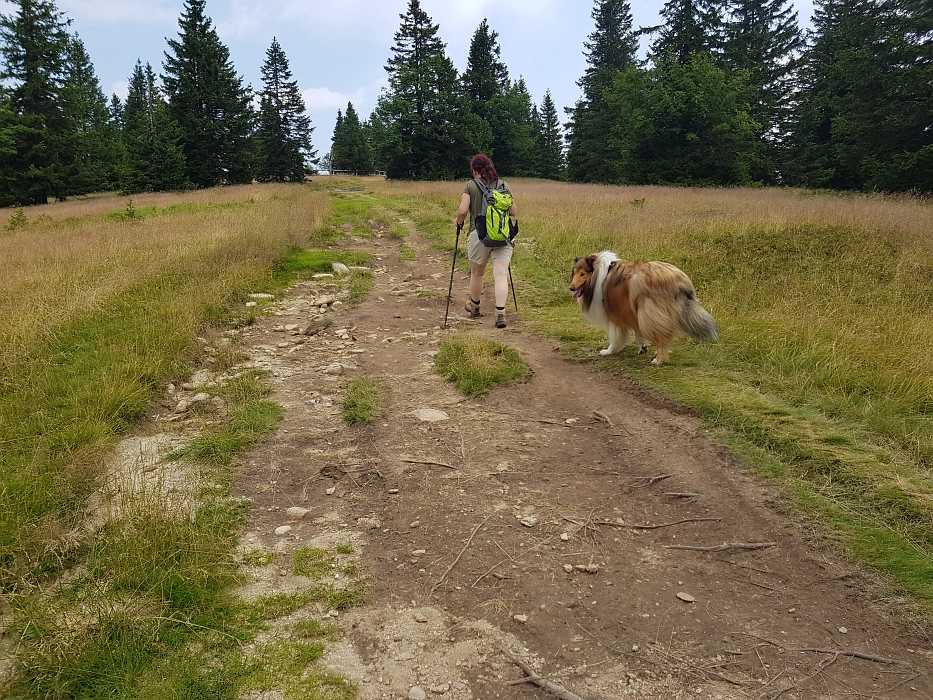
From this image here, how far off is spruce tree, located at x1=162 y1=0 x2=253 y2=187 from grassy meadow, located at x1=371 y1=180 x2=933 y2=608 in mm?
33742

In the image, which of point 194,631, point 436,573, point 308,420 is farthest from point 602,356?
point 194,631

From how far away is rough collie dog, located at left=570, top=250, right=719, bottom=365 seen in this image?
5.61 m

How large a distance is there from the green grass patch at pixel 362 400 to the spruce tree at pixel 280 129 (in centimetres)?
4239

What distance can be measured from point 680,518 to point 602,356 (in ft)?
10.3

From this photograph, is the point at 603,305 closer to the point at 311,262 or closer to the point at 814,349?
the point at 814,349

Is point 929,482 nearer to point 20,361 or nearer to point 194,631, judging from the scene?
point 194,631

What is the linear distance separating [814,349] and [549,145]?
208 ft

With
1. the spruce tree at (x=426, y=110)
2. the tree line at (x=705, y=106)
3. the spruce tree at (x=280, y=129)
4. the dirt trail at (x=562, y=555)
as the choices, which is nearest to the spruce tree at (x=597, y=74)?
the tree line at (x=705, y=106)

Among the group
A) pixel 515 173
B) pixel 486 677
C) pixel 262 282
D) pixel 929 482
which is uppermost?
pixel 515 173

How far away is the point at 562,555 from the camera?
10.1 feet

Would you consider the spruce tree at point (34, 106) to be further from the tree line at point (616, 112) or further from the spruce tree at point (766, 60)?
the spruce tree at point (766, 60)

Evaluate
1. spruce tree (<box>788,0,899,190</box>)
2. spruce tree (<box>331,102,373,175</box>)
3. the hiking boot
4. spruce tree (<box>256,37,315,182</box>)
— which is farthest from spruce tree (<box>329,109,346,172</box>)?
the hiking boot

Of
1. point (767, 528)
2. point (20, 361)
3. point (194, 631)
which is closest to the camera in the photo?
point (194, 631)

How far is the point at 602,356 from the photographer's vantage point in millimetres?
6312
